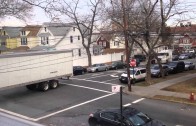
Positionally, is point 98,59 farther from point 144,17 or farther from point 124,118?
point 124,118

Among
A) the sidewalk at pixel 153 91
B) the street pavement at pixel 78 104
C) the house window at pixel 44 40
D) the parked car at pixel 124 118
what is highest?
the house window at pixel 44 40

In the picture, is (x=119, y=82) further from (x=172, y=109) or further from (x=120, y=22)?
(x=172, y=109)

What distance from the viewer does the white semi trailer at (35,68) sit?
28186 mm

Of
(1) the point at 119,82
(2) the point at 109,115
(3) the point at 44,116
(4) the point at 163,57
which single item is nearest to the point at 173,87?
(1) the point at 119,82

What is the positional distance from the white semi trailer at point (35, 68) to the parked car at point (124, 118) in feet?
39.7

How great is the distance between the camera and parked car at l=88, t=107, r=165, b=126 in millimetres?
16969

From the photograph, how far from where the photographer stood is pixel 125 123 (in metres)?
16.9

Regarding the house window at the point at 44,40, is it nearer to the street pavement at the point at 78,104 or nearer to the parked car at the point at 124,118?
the street pavement at the point at 78,104

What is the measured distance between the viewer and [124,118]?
17.0 metres

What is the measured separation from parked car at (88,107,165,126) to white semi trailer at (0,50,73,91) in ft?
39.7

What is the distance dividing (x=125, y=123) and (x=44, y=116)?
7.97 m

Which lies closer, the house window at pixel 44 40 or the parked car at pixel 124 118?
the parked car at pixel 124 118

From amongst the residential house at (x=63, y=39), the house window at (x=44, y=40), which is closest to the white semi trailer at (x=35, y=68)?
the residential house at (x=63, y=39)

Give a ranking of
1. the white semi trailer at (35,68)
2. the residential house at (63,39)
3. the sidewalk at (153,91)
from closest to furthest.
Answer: the white semi trailer at (35,68)
the sidewalk at (153,91)
the residential house at (63,39)
